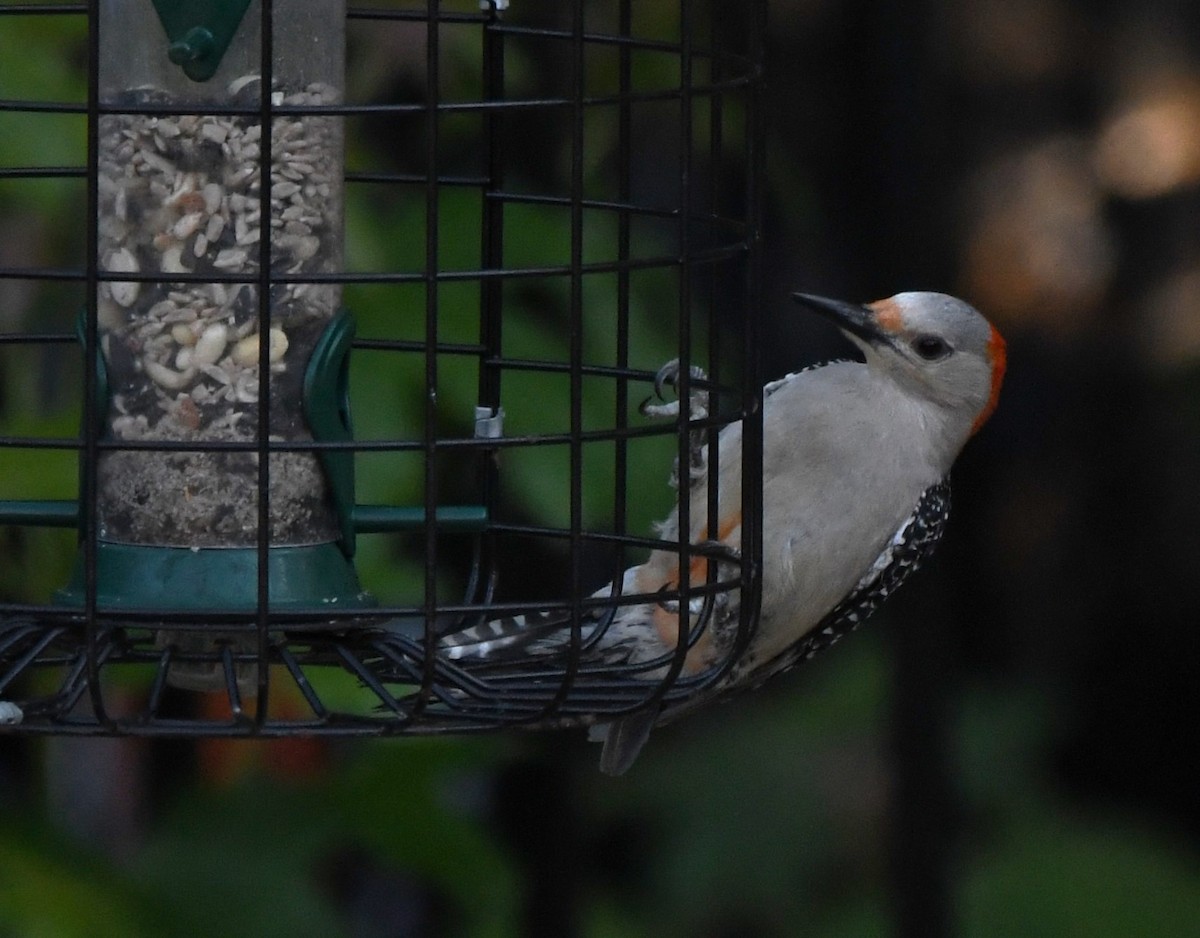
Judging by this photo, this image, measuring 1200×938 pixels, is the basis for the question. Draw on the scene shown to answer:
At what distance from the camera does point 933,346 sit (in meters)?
4.81

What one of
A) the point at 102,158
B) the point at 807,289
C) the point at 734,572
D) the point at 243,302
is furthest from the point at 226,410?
the point at 807,289

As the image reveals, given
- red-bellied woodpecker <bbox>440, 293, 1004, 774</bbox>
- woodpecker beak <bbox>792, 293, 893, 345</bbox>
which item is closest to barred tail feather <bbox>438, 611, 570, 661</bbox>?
red-bellied woodpecker <bbox>440, 293, 1004, 774</bbox>

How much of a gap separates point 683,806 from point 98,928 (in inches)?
133

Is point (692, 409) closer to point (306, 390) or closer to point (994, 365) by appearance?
point (994, 365)

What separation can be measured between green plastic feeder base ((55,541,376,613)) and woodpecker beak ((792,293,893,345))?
5.66ft

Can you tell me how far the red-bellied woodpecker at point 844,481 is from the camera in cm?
457

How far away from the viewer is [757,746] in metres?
7.26

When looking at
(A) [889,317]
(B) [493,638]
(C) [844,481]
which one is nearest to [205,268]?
(B) [493,638]

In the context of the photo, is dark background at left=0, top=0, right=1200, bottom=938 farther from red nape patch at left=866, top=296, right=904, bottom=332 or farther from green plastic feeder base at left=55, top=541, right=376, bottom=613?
green plastic feeder base at left=55, top=541, right=376, bottom=613

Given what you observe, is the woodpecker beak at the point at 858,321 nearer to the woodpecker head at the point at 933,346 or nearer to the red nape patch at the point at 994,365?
the woodpecker head at the point at 933,346

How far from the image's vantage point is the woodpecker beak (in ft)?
15.2

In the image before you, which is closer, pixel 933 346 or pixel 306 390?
pixel 306 390

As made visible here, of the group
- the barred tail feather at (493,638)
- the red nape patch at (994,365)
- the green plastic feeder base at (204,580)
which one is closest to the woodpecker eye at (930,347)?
the red nape patch at (994,365)

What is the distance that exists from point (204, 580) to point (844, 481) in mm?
1932
